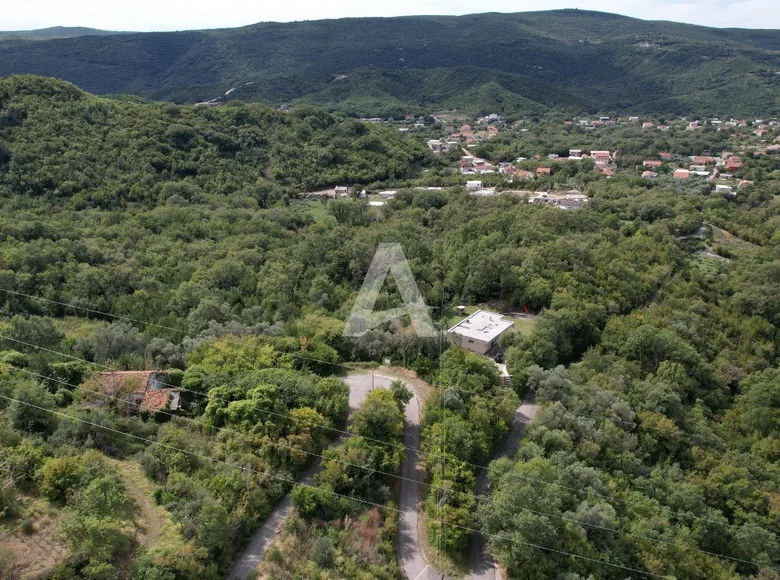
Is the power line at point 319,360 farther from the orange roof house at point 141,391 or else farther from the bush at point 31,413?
the bush at point 31,413

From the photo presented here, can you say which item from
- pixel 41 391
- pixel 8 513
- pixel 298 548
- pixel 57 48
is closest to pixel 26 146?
pixel 41 391

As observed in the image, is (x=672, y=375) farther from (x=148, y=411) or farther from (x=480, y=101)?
(x=480, y=101)

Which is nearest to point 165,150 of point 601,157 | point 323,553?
point 323,553

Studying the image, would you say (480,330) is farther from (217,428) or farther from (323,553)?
(323,553)

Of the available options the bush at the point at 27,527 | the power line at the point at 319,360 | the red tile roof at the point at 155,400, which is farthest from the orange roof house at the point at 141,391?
the bush at the point at 27,527

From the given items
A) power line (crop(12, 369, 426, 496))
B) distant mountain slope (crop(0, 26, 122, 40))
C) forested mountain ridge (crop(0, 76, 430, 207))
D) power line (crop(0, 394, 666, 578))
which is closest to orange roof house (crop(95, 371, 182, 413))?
power line (crop(12, 369, 426, 496))
